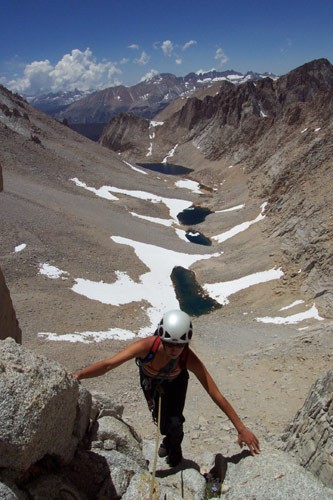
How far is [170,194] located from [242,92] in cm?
8168

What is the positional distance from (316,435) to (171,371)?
13.5 ft

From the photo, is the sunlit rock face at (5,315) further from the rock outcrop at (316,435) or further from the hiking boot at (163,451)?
the rock outcrop at (316,435)

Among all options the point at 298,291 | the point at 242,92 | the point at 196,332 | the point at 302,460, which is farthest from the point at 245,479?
the point at 242,92

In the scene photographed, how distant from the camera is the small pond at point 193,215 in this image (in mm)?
77994

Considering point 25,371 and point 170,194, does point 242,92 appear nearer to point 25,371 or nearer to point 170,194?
point 170,194

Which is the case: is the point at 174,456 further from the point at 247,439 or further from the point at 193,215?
the point at 193,215

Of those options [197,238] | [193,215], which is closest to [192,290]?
[197,238]

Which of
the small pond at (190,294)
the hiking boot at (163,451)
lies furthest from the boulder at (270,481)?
the small pond at (190,294)

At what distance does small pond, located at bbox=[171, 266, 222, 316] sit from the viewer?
43938 mm

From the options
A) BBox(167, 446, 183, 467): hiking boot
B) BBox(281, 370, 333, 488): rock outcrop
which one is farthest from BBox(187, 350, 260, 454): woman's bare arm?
BBox(167, 446, 183, 467): hiking boot

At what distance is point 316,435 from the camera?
31.9 ft

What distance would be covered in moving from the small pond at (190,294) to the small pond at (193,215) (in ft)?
83.9

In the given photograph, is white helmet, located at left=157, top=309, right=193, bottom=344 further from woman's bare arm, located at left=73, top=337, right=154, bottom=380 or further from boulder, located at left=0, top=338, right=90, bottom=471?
boulder, located at left=0, top=338, right=90, bottom=471

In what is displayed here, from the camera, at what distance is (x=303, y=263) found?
43.6m
